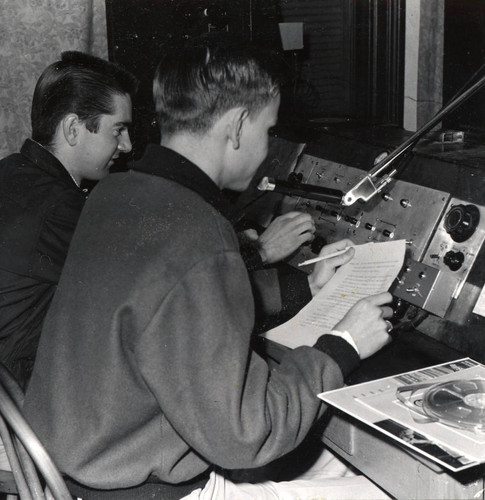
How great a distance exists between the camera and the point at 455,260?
4.45 ft

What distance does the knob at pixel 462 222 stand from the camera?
4.49ft

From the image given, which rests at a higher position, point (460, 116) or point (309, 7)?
point (309, 7)

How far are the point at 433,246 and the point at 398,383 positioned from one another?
0.42 m

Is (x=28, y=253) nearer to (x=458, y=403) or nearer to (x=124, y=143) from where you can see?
(x=124, y=143)

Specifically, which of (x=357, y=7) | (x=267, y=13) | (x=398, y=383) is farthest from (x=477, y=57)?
(x=398, y=383)

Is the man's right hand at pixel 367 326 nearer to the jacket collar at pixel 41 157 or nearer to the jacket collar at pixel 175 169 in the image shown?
the jacket collar at pixel 175 169

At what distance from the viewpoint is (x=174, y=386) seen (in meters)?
0.95

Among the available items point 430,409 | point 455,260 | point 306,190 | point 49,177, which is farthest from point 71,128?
point 430,409

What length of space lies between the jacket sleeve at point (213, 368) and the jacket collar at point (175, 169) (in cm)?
18

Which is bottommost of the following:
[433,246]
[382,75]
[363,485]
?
[363,485]

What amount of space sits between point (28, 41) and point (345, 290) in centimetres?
166

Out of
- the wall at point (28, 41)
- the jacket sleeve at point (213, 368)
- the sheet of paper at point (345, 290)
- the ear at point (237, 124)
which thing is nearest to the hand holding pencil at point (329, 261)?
the sheet of paper at point (345, 290)

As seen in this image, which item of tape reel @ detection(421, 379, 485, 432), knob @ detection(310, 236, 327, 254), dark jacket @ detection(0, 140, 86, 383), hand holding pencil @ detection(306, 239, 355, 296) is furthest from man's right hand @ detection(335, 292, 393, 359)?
dark jacket @ detection(0, 140, 86, 383)

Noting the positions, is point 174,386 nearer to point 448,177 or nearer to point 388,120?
point 448,177
